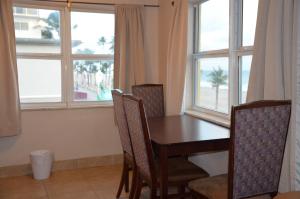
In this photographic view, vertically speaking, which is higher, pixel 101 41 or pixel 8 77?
pixel 101 41

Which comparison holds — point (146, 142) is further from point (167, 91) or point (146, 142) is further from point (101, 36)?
point (101, 36)

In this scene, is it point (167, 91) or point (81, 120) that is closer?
point (167, 91)

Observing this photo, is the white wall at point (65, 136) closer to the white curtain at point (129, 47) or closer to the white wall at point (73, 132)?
the white wall at point (73, 132)

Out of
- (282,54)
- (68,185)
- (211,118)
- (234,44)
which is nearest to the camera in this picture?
(282,54)

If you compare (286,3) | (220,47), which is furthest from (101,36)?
(286,3)

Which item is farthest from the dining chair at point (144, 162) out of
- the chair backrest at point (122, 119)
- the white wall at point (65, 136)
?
the white wall at point (65, 136)

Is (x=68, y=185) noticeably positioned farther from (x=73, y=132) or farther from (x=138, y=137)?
(x=138, y=137)

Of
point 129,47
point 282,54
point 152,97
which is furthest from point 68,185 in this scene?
point 282,54

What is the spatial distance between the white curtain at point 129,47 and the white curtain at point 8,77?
1.20m

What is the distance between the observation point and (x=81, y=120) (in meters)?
4.09

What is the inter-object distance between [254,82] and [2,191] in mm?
2744

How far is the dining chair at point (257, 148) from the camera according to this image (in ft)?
6.05

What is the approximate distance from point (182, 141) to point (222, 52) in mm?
1207

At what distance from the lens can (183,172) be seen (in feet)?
8.43
